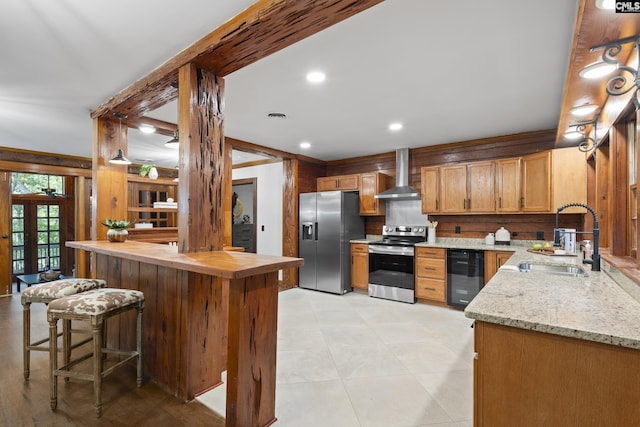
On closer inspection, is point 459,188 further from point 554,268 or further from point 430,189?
Result: point 554,268

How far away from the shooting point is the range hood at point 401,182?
4.86 metres

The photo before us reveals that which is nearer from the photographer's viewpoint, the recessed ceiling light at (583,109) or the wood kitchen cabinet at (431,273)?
the recessed ceiling light at (583,109)

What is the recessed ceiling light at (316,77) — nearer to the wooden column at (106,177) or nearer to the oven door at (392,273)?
the wooden column at (106,177)

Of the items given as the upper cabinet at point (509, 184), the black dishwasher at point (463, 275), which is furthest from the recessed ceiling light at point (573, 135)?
the black dishwasher at point (463, 275)

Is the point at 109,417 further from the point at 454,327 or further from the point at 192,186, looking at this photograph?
the point at 454,327

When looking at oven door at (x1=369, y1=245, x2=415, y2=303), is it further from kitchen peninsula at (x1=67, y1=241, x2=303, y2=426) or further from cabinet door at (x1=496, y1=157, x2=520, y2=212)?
kitchen peninsula at (x1=67, y1=241, x2=303, y2=426)

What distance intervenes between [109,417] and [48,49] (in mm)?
2414

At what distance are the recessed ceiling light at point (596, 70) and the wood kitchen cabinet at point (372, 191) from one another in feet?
10.9

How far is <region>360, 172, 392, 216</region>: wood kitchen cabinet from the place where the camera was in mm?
5176

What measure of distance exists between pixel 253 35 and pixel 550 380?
6.90 ft

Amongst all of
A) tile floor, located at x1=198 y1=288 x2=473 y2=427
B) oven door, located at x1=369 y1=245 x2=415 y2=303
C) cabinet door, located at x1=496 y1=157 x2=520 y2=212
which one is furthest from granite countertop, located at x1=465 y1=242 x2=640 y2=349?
oven door, located at x1=369 y1=245 x2=415 y2=303

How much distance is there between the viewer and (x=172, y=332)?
2096mm

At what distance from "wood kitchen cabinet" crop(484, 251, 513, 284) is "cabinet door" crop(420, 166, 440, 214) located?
97 cm

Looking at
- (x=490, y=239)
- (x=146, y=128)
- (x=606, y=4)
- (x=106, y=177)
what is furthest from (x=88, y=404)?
(x=490, y=239)
